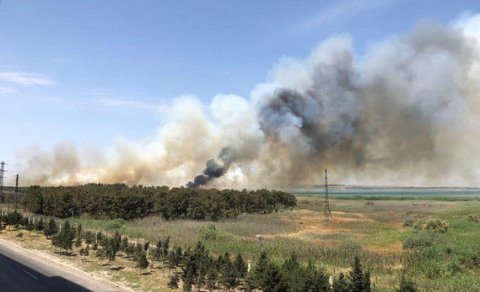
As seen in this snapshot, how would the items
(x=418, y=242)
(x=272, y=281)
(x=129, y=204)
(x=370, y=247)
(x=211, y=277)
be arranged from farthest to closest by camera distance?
(x=129, y=204) < (x=418, y=242) < (x=370, y=247) < (x=211, y=277) < (x=272, y=281)

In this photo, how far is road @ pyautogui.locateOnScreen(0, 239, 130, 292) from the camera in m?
29.0

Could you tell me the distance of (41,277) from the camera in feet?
107

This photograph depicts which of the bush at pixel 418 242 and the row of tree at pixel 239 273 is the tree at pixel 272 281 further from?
the bush at pixel 418 242

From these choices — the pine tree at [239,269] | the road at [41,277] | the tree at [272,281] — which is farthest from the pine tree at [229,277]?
the road at [41,277]

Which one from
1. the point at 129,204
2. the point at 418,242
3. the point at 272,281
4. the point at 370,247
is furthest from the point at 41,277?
the point at 129,204

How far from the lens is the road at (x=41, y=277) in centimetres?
2903

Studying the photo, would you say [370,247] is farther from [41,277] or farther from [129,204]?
[129,204]

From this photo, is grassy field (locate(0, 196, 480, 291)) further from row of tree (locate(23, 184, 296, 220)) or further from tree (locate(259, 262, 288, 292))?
row of tree (locate(23, 184, 296, 220))

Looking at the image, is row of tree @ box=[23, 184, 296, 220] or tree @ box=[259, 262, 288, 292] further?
row of tree @ box=[23, 184, 296, 220]

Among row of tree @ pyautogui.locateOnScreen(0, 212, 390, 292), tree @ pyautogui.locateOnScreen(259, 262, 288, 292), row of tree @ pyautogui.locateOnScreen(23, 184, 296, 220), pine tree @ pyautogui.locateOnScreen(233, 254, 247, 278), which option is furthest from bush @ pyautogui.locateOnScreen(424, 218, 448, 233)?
tree @ pyautogui.locateOnScreen(259, 262, 288, 292)

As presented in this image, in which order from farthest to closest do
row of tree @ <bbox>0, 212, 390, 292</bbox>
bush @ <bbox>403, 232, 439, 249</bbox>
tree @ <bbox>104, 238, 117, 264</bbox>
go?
bush @ <bbox>403, 232, 439, 249</bbox> < tree @ <bbox>104, 238, 117, 264</bbox> < row of tree @ <bbox>0, 212, 390, 292</bbox>

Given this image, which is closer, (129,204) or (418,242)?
(418,242)

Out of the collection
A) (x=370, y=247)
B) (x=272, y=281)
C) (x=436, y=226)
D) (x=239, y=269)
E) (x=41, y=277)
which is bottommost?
(x=370, y=247)

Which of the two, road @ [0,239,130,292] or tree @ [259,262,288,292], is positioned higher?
tree @ [259,262,288,292]
